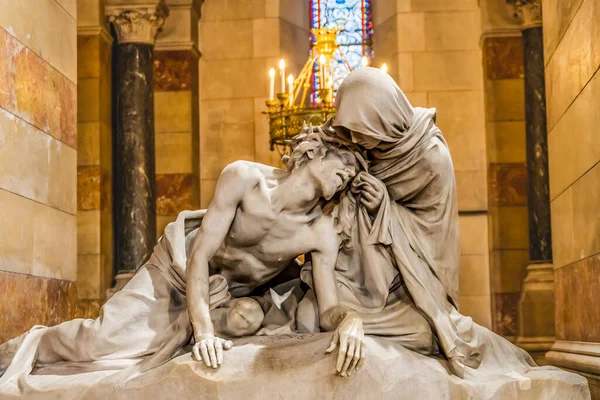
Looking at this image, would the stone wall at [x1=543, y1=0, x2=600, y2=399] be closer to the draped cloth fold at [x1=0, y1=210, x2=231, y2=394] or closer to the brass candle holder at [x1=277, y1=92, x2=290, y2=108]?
the draped cloth fold at [x1=0, y1=210, x2=231, y2=394]

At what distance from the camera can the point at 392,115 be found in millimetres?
5125

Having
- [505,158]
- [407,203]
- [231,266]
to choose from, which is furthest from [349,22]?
[231,266]

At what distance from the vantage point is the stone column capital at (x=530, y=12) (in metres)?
11.1

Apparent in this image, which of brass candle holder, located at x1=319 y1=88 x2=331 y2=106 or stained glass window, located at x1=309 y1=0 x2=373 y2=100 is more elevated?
A: stained glass window, located at x1=309 y1=0 x2=373 y2=100

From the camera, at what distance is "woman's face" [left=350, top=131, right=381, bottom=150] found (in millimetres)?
5105

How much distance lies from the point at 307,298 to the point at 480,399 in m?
1.02

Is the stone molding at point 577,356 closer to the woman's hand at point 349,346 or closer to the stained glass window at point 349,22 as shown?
the woman's hand at point 349,346

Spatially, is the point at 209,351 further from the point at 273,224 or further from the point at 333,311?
the point at 273,224

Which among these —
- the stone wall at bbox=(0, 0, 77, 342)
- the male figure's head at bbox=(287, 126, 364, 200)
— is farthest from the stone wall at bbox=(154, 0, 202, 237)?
the male figure's head at bbox=(287, 126, 364, 200)

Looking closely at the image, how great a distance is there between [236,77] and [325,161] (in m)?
7.38

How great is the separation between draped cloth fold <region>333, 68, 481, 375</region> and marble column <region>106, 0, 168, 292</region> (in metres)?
6.27

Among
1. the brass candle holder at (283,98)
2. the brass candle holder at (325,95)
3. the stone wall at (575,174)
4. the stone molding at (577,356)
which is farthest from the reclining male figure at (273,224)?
the brass candle holder at (283,98)

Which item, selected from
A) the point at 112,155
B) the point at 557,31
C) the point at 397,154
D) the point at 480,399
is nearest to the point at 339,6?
the point at 112,155

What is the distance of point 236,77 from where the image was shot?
12344 mm
